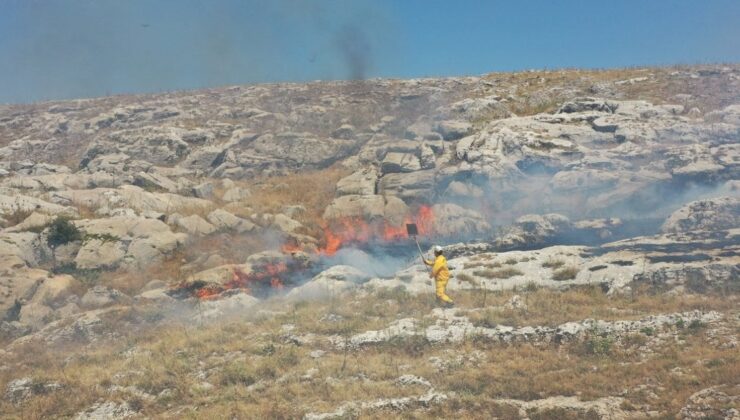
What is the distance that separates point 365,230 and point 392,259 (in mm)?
2649

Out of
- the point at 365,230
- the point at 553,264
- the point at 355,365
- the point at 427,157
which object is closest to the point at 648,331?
the point at 553,264

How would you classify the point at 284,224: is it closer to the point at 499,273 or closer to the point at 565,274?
the point at 499,273

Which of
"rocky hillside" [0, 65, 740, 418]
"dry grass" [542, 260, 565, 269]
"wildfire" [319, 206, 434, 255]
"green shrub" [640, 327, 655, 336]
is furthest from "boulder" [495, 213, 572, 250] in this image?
"green shrub" [640, 327, 655, 336]

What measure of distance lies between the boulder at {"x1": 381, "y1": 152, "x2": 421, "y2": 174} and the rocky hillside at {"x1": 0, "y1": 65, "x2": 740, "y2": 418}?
0.15 metres

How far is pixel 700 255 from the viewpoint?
15.4m

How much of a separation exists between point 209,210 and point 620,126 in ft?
75.8

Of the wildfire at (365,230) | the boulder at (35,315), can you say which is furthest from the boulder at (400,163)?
the boulder at (35,315)

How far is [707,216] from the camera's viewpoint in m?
18.3

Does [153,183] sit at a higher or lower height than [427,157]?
lower

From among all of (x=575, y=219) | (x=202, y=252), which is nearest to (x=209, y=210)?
(x=202, y=252)

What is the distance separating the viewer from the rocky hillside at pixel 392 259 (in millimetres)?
10992

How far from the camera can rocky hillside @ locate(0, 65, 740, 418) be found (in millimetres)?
10992

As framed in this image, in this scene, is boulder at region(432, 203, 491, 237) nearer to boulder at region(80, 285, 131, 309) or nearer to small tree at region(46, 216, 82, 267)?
boulder at region(80, 285, 131, 309)

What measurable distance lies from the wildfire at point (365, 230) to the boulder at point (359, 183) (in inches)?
120
